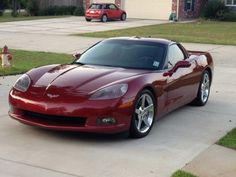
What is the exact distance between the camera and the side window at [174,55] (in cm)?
757

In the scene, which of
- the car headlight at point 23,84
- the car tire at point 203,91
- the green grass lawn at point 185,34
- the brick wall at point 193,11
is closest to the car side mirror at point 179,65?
the car tire at point 203,91

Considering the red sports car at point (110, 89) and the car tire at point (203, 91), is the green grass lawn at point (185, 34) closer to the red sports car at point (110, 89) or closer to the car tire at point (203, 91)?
the car tire at point (203, 91)

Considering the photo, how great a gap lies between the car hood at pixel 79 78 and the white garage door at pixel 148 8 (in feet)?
104

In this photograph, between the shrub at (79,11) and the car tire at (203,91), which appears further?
the shrub at (79,11)

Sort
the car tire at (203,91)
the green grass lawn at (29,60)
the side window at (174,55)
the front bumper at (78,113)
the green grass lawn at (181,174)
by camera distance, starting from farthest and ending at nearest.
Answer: the green grass lawn at (29,60)
the car tire at (203,91)
the side window at (174,55)
the front bumper at (78,113)
the green grass lawn at (181,174)

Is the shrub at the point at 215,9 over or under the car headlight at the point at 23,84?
under

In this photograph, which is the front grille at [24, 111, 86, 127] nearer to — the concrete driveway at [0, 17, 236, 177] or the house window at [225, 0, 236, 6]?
the concrete driveway at [0, 17, 236, 177]

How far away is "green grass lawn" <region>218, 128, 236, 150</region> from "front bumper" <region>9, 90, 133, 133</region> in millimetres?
1223

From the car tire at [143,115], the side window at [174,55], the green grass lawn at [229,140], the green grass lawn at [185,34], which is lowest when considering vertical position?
the green grass lawn at [185,34]

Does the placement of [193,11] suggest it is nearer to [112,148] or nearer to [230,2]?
[230,2]

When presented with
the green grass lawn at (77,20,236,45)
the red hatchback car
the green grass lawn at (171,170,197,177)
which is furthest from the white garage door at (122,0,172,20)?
the green grass lawn at (171,170,197,177)

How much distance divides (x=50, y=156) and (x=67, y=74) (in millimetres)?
1474

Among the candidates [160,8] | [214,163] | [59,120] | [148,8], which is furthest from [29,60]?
[148,8]

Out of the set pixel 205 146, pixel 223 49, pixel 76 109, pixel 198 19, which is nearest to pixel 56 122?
pixel 76 109
